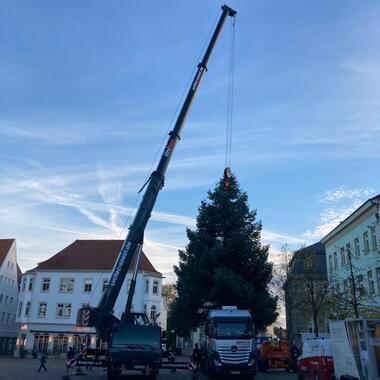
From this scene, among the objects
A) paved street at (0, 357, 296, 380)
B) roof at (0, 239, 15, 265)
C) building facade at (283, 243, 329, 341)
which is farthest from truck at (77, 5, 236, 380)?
roof at (0, 239, 15, 265)

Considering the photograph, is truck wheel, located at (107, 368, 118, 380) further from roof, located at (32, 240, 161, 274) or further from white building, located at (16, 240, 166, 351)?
roof, located at (32, 240, 161, 274)

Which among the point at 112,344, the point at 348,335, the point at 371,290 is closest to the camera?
the point at 348,335

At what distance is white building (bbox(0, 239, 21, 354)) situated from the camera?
2345 inches

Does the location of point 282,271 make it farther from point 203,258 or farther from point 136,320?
point 136,320

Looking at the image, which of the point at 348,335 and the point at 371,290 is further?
the point at 371,290

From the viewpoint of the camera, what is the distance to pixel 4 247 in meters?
62.2

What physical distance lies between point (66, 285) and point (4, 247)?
12.3 metres

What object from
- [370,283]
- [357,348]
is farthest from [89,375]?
[370,283]

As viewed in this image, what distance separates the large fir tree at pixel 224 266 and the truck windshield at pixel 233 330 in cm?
945

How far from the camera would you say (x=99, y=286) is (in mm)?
55875

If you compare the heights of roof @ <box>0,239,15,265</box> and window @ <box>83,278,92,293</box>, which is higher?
roof @ <box>0,239,15,265</box>

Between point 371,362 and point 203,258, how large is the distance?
21.4 metres

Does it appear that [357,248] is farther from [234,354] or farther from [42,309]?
[42,309]

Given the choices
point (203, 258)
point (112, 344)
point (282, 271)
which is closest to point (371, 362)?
point (112, 344)
